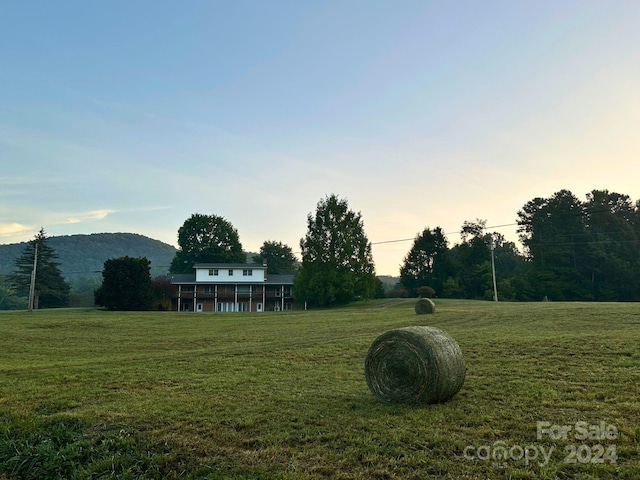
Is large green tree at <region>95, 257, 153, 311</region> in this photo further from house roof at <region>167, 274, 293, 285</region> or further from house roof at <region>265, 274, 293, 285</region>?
house roof at <region>265, 274, 293, 285</region>

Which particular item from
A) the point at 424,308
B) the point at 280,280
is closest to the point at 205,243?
the point at 280,280

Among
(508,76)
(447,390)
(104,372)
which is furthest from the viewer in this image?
(508,76)

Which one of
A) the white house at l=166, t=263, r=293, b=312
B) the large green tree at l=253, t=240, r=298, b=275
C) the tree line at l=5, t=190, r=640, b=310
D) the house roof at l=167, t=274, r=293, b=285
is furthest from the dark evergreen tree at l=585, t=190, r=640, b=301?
the large green tree at l=253, t=240, r=298, b=275

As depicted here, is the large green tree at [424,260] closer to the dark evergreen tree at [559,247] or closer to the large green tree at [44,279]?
the dark evergreen tree at [559,247]

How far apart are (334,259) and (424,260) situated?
2648 cm

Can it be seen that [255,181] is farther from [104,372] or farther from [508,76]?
[104,372]

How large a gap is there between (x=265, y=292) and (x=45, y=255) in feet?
113

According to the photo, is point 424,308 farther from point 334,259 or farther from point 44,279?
point 44,279

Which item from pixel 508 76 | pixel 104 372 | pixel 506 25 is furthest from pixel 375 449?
pixel 508 76

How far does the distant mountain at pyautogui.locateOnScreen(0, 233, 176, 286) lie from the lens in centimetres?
15316

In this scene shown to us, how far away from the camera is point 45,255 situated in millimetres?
66250

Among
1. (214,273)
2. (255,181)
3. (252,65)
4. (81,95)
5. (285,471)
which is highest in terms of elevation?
(252,65)

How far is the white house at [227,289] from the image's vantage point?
6153 centimetres

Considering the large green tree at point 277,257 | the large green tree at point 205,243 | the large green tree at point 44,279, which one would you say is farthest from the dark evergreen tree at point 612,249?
the large green tree at point 44,279
